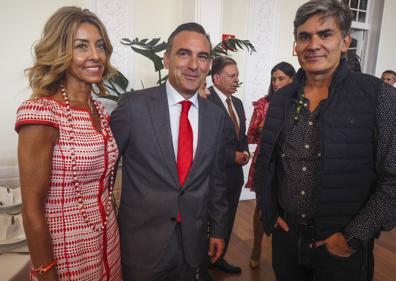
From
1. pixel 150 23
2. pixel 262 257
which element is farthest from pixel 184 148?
pixel 150 23

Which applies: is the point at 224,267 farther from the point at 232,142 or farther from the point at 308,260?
the point at 308,260

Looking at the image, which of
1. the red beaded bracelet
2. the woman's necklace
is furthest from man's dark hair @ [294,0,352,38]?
the red beaded bracelet

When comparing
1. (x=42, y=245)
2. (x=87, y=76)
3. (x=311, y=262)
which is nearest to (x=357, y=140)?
(x=311, y=262)

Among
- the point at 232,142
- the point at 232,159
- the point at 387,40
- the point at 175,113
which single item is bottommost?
the point at 232,159

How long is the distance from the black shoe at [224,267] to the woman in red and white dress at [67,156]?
4.86 ft

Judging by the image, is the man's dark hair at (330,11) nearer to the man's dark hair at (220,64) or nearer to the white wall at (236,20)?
the man's dark hair at (220,64)

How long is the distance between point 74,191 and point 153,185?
0.32m

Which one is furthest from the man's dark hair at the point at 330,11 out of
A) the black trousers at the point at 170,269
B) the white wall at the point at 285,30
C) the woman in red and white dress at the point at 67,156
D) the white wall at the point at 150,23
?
the white wall at the point at 285,30

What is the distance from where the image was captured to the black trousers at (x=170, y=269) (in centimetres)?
131

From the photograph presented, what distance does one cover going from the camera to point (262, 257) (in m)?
2.81

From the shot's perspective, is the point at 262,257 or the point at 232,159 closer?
the point at 232,159

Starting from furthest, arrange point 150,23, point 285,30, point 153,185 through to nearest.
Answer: point 285,30
point 150,23
point 153,185

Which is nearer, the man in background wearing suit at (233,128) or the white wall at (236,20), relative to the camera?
the man in background wearing suit at (233,128)

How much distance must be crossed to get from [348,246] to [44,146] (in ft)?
4.03
